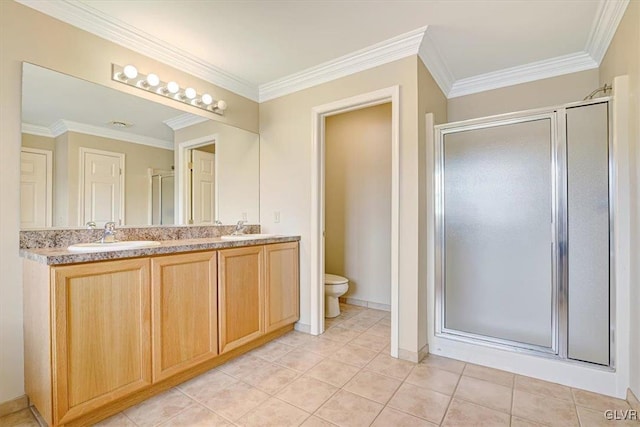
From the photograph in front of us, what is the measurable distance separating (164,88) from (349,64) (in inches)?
57.1

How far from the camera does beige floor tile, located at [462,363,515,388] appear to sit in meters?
1.93

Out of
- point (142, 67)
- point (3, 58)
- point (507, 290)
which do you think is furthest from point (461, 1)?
point (3, 58)

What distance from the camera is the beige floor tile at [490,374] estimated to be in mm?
1931

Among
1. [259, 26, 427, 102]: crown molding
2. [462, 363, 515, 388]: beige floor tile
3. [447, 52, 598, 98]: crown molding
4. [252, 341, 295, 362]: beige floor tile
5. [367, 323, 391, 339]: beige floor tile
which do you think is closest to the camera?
[462, 363, 515, 388]: beige floor tile

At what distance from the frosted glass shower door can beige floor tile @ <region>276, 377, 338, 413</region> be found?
1083 millimetres

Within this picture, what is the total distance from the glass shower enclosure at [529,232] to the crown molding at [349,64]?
65cm

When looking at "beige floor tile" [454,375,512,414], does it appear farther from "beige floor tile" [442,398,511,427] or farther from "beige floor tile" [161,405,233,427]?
"beige floor tile" [161,405,233,427]

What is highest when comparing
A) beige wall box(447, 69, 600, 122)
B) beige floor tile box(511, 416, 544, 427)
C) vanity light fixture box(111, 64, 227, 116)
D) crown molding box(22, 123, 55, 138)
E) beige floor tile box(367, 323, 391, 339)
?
beige wall box(447, 69, 600, 122)

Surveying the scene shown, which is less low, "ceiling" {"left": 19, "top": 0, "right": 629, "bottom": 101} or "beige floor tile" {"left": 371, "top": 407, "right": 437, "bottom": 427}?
"ceiling" {"left": 19, "top": 0, "right": 629, "bottom": 101}

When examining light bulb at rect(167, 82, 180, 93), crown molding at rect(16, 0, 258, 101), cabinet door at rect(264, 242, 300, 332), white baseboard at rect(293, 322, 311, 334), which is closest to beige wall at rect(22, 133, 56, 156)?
crown molding at rect(16, 0, 258, 101)

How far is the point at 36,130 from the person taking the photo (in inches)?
67.7

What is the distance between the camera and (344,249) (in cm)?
375

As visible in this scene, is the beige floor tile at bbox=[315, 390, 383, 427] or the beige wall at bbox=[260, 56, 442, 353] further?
the beige wall at bbox=[260, 56, 442, 353]

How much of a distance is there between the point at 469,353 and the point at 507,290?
1.77ft
